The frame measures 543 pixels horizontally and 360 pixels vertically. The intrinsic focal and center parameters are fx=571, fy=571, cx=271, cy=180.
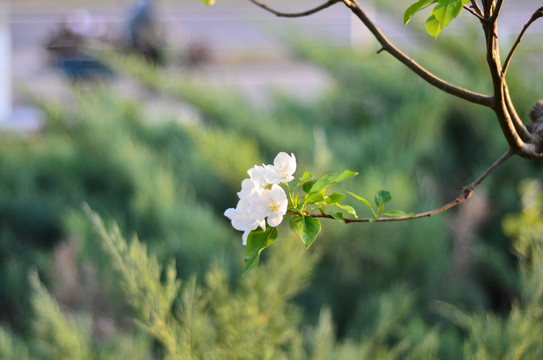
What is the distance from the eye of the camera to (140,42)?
16.9 feet

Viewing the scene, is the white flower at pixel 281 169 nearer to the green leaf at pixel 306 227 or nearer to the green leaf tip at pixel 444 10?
the green leaf at pixel 306 227

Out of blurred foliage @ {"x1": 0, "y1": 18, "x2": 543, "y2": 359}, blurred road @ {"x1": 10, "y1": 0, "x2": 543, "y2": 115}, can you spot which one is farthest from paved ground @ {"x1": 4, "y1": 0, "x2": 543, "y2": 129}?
blurred foliage @ {"x1": 0, "y1": 18, "x2": 543, "y2": 359}

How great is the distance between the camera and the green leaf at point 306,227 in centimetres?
38

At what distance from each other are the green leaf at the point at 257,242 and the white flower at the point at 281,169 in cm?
3

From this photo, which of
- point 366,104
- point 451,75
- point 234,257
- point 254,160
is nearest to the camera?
point 234,257

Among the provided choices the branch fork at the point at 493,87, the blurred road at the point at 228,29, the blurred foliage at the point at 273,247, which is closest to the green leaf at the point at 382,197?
the branch fork at the point at 493,87

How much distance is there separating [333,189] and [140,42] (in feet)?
14.2

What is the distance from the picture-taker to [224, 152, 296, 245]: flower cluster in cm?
38

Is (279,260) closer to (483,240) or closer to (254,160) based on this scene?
(254,160)

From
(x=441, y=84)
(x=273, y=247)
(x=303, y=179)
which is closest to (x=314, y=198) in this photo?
(x=303, y=179)

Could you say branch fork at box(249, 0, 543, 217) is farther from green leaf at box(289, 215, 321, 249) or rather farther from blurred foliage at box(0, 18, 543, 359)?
blurred foliage at box(0, 18, 543, 359)

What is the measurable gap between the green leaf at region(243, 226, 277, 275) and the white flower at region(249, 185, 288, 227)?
1 cm

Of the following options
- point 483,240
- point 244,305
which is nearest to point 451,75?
point 483,240

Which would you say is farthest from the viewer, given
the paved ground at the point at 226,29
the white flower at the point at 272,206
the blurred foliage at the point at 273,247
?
the paved ground at the point at 226,29
